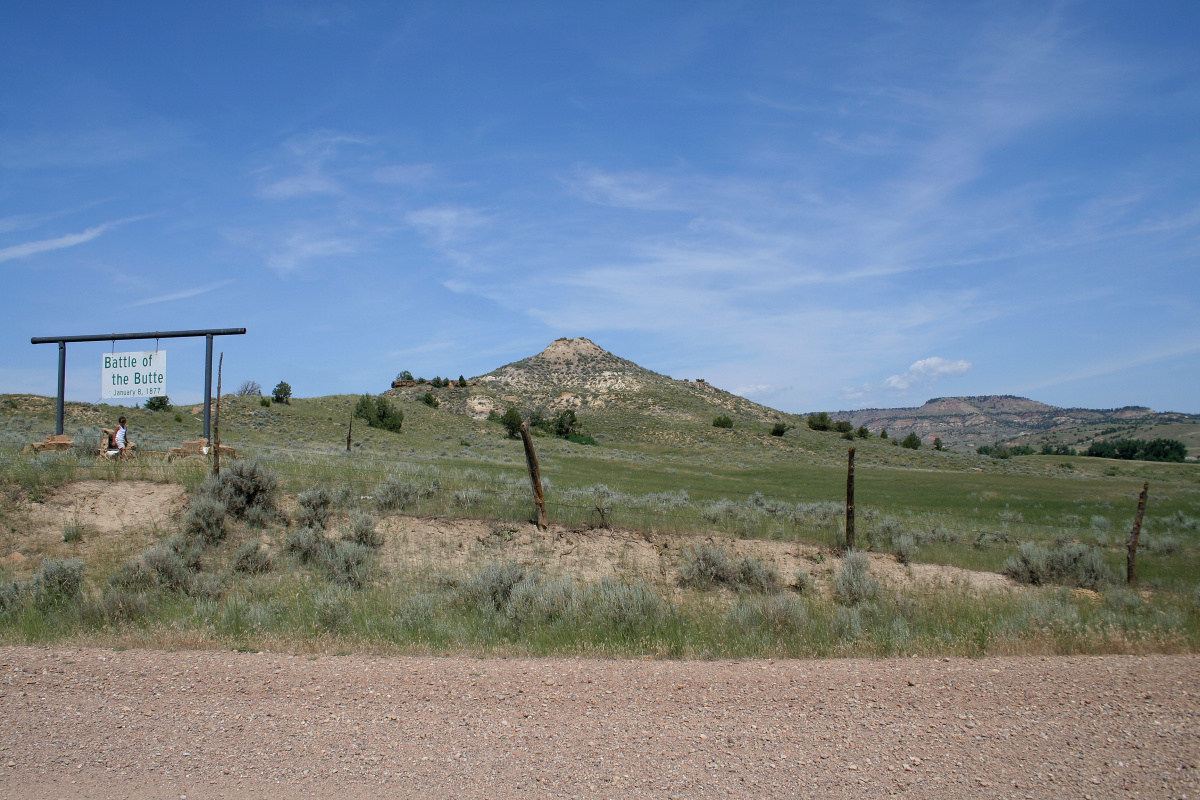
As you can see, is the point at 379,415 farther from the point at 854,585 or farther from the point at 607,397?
the point at 854,585

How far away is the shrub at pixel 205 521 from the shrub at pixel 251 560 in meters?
0.92

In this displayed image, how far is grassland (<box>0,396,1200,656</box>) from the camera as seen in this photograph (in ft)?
26.6

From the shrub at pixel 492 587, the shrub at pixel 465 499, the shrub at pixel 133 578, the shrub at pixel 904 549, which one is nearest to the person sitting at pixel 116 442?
the shrub at pixel 133 578

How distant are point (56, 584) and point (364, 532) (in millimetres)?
5232

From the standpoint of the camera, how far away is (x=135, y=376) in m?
16.3

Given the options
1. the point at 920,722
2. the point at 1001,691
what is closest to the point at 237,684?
the point at 920,722

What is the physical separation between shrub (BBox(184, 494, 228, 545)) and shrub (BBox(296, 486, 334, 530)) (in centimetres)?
157

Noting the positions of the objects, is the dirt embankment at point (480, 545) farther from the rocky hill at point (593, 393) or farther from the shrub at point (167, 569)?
the rocky hill at point (593, 393)

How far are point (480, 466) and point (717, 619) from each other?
21.9m

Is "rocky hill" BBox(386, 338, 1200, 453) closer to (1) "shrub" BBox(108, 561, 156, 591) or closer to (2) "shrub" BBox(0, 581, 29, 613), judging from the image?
(1) "shrub" BBox(108, 561, 156, 591)

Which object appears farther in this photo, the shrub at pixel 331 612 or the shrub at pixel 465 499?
the shrub at pixel 465 499

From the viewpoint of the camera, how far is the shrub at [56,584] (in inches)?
376

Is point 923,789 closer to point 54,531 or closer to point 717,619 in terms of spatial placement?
point 717,619

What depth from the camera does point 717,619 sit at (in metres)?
9.52
